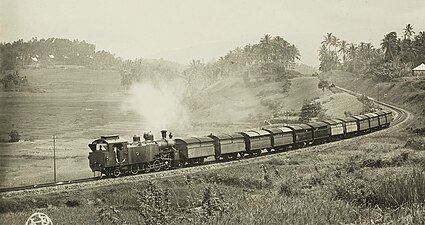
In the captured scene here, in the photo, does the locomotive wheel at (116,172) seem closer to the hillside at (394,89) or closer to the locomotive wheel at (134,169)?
the locomotive wheel at (134,169)

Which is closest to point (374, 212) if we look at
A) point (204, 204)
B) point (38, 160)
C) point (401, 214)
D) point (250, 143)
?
point (401, 214)

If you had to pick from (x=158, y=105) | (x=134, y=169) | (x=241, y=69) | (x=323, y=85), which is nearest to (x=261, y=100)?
(x=323, y=85)

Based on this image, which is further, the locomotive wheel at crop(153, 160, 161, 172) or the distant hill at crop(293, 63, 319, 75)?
the distant hill at crop(293, 63, 319, 75)

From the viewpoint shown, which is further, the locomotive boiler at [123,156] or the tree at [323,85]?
the tree at [323,85]

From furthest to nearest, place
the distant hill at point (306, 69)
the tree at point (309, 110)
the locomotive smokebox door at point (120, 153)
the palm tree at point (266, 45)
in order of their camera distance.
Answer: the distant hill at point (306, 69)
the tree at point (309, 110)
the palm tree at point (266, 45)
the locomotive smokebox door at point (120, 153)

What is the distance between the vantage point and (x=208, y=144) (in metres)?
17.9

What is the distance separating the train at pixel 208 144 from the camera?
47.1 ft

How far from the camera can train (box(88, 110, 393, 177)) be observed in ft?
47.1

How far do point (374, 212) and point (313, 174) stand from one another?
17.5 ft

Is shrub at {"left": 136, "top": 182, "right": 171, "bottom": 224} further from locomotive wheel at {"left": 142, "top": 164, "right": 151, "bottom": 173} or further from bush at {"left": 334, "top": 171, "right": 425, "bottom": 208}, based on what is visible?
locomotive wheel at {"left": 142, "top": 164, "right": 151, "bottom": 173}

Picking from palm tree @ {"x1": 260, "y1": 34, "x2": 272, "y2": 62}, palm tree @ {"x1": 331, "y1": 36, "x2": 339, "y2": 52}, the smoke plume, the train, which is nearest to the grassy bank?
the train

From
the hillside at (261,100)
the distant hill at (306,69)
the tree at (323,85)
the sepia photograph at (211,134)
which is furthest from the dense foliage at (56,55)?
the distant hill at (306,69)

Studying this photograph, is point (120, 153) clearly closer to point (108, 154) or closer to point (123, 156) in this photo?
point (123, 156)

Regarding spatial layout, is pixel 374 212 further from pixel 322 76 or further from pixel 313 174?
pixel 322 76
